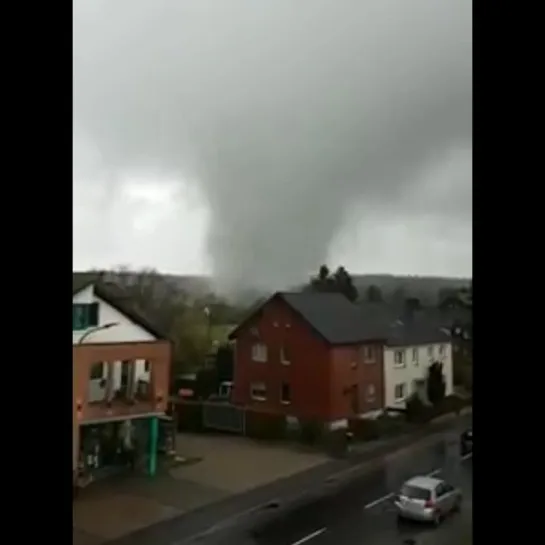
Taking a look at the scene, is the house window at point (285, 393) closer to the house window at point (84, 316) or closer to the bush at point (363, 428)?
the bush at point (363, 428)

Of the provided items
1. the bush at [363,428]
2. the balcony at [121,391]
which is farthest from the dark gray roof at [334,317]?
the balcony at [121,391]

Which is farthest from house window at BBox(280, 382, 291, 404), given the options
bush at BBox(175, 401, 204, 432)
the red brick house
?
bush at BBox(175, 401, 204, 432)

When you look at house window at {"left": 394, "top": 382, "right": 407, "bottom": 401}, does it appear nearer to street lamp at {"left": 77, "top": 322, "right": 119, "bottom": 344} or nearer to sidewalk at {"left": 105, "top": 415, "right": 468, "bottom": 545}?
sidewalk at {"left": 105, "top": 415, "right": 468, "bottom": 545}

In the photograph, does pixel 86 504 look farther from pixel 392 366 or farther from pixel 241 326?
pixel 392 366

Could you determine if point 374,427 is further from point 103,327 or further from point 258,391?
point 103,327

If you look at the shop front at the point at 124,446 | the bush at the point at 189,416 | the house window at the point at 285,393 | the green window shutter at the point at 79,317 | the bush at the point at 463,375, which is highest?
the green window shutter at the point at 79,317

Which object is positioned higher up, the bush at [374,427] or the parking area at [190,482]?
the bush at [374,427]

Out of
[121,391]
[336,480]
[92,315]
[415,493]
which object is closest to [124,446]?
[121,391]
